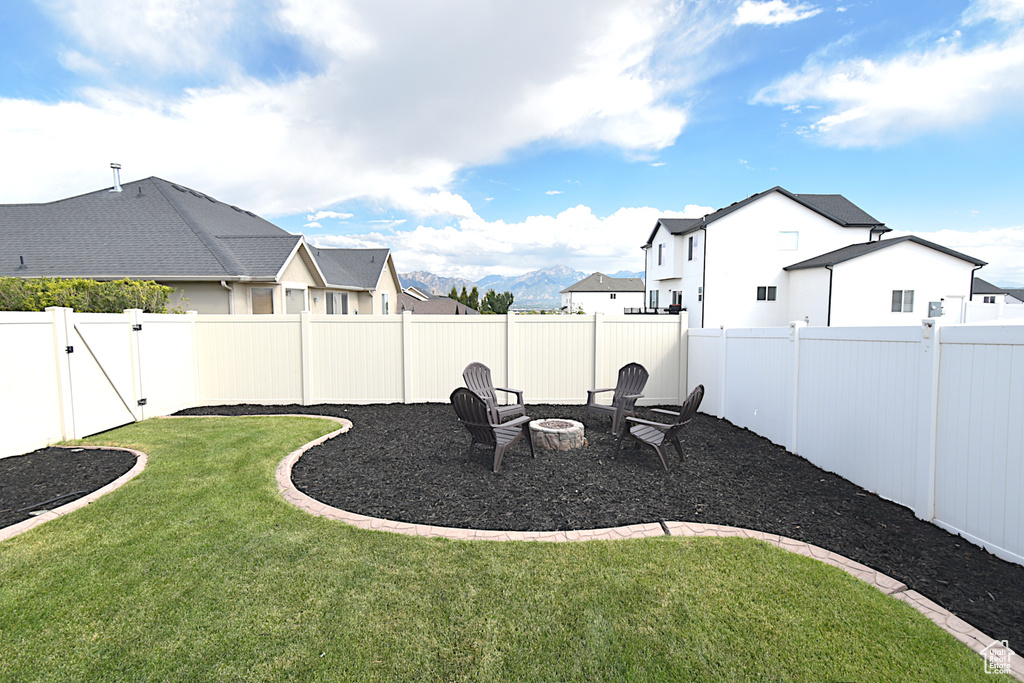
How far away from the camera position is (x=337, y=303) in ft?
62.5

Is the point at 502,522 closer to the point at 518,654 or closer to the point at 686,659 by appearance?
the point at 518,654

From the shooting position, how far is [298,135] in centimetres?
1274

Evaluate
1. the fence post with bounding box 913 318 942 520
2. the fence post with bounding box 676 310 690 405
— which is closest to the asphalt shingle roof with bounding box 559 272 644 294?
the fence post with bounding box 676 310 690 405

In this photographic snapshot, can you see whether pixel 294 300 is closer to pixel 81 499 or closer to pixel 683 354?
pixel 81 499

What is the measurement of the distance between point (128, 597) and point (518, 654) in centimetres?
262

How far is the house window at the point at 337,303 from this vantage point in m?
18.5

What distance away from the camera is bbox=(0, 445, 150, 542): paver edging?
3.84 m

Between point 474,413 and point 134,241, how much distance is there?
48.8ft

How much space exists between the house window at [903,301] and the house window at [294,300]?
85.2 feet

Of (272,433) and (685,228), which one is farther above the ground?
(685,228)

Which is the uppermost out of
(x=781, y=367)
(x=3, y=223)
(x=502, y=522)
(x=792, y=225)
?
(x=792, y=225)

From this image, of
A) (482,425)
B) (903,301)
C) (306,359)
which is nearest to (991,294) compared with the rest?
(903,301)

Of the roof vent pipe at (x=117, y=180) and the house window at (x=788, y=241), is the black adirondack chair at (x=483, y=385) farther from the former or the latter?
the house window at (x=788, y=241)

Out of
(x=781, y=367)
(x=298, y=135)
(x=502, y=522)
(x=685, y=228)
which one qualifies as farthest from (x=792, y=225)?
(x=502, y=522)
